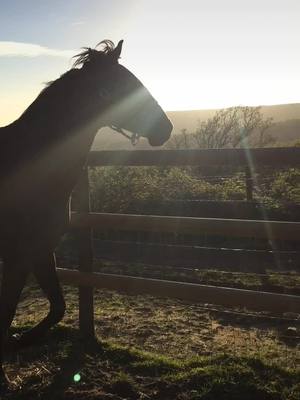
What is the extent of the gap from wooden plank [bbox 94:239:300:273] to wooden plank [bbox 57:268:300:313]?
8.40 ft

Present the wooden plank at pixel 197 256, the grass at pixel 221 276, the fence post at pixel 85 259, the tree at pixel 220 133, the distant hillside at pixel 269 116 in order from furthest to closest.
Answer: the distant hillside at pixel 269 116 < the tree at pixel 220 133 < the wooden plank at pixel 197 256 < the grass at pixel 221 276 < the fence post at pixel 85 259

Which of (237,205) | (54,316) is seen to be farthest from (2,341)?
(237,205)

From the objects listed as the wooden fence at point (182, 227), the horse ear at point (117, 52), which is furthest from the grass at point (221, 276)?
the horse ear at point (117, 52)

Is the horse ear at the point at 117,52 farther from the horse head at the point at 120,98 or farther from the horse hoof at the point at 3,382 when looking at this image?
the horse hoof at the point at 3,382

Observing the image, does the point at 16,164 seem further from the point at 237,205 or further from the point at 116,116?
the point at 237,205

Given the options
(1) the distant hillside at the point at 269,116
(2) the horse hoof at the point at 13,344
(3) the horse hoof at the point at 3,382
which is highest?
(1) the distant hillside at the point at 269,116

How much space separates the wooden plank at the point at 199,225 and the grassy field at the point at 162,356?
1065mm

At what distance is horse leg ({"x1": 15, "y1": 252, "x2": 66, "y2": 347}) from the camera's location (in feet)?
11.8

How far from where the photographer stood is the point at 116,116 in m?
3.59

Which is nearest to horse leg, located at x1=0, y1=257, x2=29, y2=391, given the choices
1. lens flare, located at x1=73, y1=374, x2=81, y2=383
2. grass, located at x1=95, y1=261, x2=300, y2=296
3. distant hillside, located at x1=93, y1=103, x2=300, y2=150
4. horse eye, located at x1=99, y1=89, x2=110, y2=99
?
lens flare, located at x1=73, y1=374, x2=81, y2=383

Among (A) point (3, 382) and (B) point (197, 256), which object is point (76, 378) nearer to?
(A) point (3, 382)

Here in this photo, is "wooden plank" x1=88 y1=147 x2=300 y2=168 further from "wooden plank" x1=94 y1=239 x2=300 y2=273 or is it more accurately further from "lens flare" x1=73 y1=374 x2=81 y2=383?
"wooden plank" x1=94 y1=239 x2=300 y2=273

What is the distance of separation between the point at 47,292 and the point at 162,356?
119cm

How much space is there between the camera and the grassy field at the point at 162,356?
3553 millimetres
